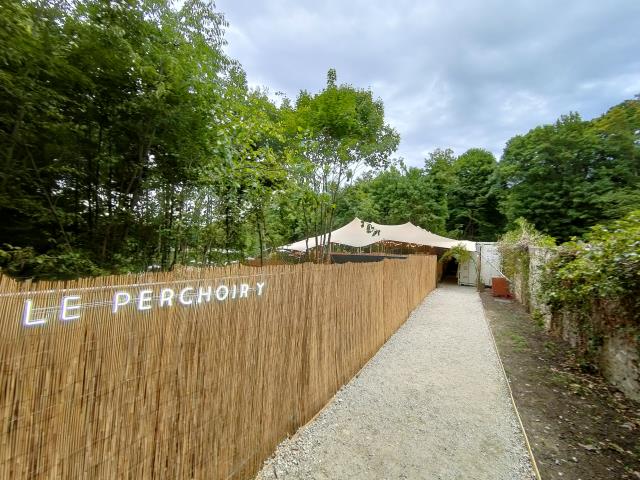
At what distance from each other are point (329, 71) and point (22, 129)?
6563mm

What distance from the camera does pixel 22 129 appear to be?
8.76 ft

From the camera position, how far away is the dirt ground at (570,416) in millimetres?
2348

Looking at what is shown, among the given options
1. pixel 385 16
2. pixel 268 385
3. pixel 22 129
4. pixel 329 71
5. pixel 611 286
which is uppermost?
pixel 385 16

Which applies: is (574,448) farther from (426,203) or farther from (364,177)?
(426,203)

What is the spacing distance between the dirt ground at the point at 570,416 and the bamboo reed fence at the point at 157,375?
204 cm

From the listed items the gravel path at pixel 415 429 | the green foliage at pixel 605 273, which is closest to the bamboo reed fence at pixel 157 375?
the gravel path at pixel 415 429

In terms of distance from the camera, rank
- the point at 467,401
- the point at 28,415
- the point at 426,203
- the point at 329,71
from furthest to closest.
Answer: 1. the point at 426,203
2. the point at 329,71
3. the point at 467,401
4. the point at 28,415

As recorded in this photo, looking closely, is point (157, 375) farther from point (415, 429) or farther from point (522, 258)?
point (522, 258)

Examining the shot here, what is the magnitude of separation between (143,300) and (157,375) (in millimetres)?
367

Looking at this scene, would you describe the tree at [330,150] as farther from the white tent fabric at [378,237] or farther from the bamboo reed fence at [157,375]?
the white tent fabric at [378,237]

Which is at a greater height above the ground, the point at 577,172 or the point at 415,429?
the point at 577,172

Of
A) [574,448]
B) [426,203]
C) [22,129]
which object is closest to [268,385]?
[574,448]

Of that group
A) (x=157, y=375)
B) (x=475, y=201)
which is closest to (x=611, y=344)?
(x=157, y=375)

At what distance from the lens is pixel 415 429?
2.82m
